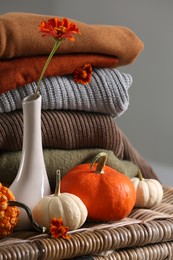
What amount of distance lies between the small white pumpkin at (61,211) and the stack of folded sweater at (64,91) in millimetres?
135

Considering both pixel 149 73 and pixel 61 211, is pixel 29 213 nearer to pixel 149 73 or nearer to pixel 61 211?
pixel 61 211

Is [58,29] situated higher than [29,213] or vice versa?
[58,29]

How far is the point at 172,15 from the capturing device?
170cm

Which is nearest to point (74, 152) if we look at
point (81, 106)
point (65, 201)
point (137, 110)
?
point (81, 106)

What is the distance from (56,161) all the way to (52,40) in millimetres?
192

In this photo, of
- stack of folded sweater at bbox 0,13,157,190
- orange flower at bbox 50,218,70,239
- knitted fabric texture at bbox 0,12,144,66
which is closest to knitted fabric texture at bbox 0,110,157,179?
stack of folded sweater at bbox 0,13,157,190

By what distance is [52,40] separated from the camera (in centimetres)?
109

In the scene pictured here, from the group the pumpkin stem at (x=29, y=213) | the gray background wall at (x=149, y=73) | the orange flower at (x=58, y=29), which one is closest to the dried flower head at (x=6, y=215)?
the pumpkin stem at (x=29, y=213)

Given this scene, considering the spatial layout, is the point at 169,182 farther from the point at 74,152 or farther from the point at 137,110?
the point at 74,152

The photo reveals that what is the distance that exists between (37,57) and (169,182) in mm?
750

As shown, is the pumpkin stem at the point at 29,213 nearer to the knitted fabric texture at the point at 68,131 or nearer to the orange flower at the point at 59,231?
the orange flower at the point at 59,231

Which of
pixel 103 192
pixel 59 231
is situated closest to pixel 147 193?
pixel 103 192

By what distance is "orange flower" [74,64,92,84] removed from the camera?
1.09m

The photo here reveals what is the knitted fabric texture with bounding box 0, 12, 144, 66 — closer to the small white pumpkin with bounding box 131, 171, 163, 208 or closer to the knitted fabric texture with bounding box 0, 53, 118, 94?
the knitted fabric texture with bounding box 0, 53, 118, 94
